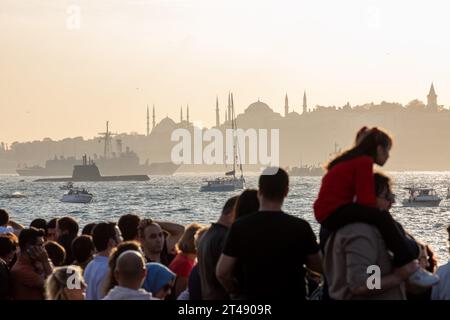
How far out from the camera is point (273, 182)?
604 centimetres

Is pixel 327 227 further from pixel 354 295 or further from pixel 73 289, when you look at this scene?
pixel 73 289

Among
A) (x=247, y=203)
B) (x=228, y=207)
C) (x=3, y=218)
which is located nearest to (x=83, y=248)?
(x=228, y=207)

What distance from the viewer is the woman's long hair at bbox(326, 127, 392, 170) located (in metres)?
5.94

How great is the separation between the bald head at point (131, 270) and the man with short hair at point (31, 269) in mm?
2327

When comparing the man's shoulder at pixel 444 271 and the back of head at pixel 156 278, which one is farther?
the back of head at pixel 156 278

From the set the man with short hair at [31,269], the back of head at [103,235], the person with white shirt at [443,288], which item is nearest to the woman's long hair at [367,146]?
the person with white shirt at [443,288]

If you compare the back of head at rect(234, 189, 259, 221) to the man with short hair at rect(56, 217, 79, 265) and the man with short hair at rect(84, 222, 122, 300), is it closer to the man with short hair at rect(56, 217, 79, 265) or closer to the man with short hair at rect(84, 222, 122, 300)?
the man with short hair at rect(84, 222, 122, 300)

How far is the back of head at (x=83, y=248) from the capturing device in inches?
332

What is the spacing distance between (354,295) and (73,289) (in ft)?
7.47

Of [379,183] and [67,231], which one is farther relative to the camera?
[67,231]

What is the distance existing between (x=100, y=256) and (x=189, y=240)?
0.76 metres

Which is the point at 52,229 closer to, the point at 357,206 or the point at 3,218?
the point at 3,218

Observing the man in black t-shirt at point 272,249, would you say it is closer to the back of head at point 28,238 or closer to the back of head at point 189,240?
the back of head at point 189,240

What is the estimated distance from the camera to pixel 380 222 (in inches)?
223
